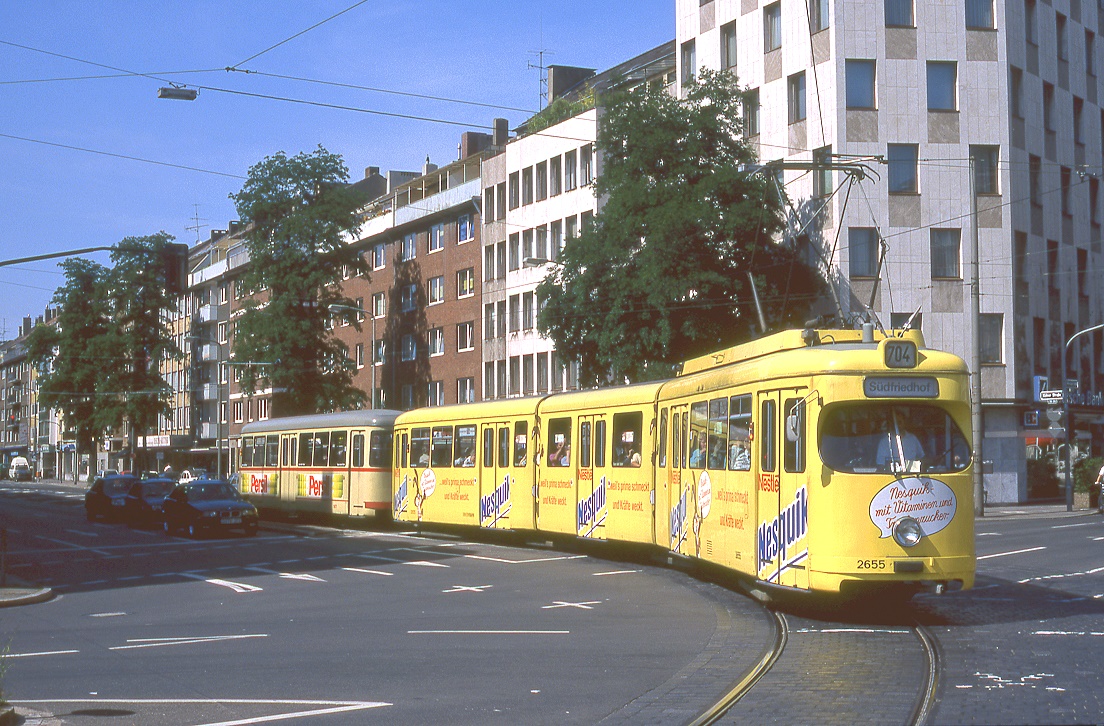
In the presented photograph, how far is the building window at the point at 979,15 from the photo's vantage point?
49.1 m

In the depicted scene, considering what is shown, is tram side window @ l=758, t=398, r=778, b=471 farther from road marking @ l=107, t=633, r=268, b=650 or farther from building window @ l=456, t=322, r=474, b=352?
building window @ l=456, t=322, r=474, b=352

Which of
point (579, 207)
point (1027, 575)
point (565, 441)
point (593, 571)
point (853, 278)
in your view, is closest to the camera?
point (1027, 575)

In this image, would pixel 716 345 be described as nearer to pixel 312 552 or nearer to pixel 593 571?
pixel 312 552

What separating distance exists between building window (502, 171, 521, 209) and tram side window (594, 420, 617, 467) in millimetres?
42432

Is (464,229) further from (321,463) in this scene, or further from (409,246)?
(321,463)

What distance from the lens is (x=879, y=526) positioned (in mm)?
14320

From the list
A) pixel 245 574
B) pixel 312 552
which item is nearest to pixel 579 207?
pixel 312 552

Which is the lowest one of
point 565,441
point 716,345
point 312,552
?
point 312,552

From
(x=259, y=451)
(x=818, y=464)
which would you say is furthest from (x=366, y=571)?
(x=259, y=451)

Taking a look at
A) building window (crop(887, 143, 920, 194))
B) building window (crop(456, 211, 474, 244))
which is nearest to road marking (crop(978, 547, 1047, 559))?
building window (crop(887, 143, 920, 194))

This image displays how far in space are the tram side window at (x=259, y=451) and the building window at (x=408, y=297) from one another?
1259 inches

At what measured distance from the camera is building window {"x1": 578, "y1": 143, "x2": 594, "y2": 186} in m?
59.7

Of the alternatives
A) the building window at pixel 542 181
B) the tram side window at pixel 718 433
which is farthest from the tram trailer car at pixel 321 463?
the building window at pixel 542 181

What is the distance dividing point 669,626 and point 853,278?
115ft
